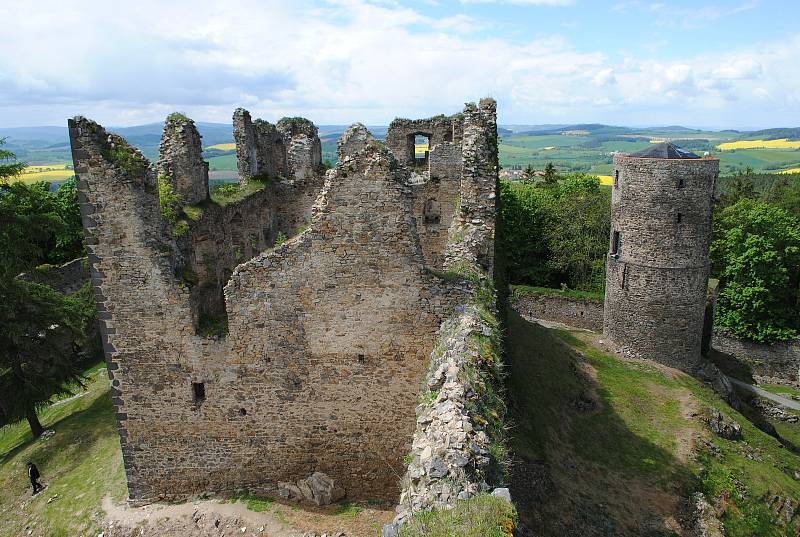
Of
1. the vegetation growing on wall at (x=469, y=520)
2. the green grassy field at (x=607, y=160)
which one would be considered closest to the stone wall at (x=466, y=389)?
the vegetation growing on wall at (x=469, y=520)

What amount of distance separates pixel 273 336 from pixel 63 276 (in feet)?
69.6

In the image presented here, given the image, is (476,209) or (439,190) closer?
(476,209)

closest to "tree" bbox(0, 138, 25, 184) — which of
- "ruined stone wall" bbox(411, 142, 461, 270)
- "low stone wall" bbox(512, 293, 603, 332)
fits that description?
"ruined stone wall" bbox(411, 142, 461, 270)

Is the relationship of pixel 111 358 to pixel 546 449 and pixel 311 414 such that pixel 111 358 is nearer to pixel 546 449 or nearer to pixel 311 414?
pixel 311 414

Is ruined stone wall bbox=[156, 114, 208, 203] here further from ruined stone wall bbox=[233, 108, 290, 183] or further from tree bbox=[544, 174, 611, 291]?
tree bbox=[544, 174, 611, 291]

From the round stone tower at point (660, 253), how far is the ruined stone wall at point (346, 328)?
15875 millimetres

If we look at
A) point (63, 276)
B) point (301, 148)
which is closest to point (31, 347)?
point (63, 276)

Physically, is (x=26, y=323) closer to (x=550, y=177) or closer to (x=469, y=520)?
(x=469, y=520)

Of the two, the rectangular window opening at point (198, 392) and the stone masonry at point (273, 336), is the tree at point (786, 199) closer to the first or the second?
the stone masonry at point (273, 336)

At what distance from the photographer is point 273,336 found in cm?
1055

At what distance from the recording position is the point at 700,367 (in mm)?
25125

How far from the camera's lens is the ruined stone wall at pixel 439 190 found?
773 inches

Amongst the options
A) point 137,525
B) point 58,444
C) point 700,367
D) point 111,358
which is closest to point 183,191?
point 111,358

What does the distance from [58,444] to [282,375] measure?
1008 cm
